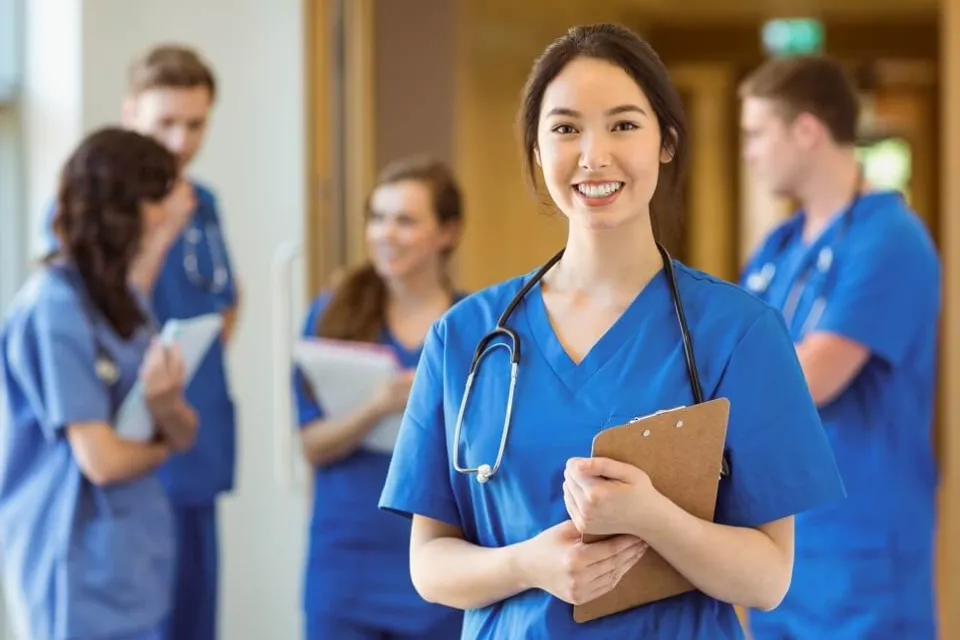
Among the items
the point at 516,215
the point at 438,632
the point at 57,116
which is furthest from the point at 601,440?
the point at 516,215

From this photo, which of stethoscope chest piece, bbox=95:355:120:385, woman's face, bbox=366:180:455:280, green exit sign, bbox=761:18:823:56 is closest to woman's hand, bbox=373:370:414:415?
woman's face, bbox=366:180:455:280

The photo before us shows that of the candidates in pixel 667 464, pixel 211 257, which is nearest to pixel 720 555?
pixel 667 464

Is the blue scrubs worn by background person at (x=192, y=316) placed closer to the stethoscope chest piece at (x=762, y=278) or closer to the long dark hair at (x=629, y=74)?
the stethoscope chest piece at (x=762, y=278)

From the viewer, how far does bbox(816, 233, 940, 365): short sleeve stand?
2270 millimetres

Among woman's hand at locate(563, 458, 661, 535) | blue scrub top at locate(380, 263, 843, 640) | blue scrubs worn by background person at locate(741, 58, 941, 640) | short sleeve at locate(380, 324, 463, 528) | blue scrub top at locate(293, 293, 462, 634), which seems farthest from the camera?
blue scrub top at locate(293, 293, 462, 634)

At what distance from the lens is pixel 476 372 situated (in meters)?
1.34

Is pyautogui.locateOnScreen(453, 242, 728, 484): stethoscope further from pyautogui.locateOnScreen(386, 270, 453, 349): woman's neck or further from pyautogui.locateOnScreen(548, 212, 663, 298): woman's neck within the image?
A: pyautogui.locateOnScreen(386, 270, 453, 349): woman's neck

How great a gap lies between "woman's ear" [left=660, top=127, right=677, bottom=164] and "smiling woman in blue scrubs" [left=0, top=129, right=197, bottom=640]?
1.17 meters

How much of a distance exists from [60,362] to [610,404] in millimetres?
1170

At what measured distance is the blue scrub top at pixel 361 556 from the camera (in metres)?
2.44

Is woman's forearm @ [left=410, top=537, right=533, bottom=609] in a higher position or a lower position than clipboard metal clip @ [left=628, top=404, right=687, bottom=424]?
lower

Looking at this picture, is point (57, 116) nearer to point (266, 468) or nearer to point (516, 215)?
point (266, 468)

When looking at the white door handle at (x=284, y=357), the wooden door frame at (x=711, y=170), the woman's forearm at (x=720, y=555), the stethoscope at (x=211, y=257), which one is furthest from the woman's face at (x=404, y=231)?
the wooden door frame at (x=711, y=170)

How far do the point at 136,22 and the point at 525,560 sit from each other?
2.35 m
